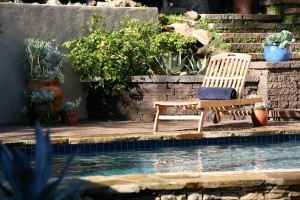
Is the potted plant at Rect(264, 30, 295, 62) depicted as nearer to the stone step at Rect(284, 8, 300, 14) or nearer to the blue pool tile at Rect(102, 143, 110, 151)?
the stone step at Rect(284, 8, 300, 14)

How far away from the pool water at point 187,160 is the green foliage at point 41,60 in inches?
121

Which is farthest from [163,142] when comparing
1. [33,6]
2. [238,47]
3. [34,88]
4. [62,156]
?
[238,47]

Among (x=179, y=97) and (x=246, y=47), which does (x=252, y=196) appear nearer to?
(x=179, y=97)

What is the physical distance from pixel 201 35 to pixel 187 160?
6.07m

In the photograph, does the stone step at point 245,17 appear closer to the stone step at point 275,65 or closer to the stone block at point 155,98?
the stone step at point 275,65

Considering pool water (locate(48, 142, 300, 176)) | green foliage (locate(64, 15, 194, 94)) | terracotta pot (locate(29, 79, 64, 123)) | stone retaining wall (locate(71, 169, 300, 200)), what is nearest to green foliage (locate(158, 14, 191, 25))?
green foliage (locate(64, 15, 194, 94))

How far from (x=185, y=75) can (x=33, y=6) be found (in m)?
2.65

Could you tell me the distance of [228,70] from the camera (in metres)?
11.7

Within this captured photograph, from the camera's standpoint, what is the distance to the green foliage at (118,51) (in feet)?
41.4

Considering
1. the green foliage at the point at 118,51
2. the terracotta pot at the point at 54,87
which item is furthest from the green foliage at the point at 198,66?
the terracotta pot at the point at 54,87

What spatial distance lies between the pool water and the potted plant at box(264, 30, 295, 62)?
2714mm

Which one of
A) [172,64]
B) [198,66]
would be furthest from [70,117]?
[198,66]

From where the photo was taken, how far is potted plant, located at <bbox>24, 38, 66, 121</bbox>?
39.8 ft

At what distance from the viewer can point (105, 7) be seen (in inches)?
538
